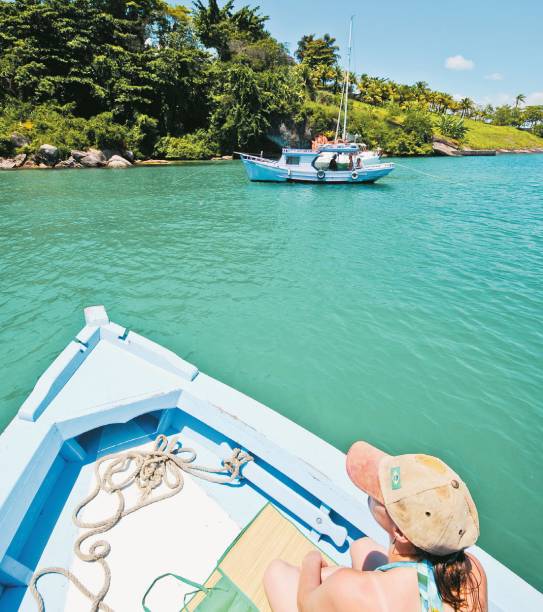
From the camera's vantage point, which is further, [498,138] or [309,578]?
[498,138]

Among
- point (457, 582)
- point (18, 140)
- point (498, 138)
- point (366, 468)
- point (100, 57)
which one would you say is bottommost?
point (457, 582)

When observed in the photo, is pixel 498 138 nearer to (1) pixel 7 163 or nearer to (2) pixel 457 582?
(1) pixel 7 163

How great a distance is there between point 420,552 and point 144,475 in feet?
7.50

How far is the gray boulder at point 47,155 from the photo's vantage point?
27203 millimetres

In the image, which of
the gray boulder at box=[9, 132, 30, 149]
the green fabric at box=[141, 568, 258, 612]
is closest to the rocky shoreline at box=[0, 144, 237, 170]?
the gray boulder at box=[9, 132, 30, 149]

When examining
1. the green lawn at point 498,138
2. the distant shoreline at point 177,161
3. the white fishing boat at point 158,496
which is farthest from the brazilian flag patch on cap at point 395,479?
the green lawn at point 498,138

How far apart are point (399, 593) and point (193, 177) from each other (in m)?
27.1

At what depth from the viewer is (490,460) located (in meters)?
4.22

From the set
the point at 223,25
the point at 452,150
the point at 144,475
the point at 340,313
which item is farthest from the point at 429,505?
the point at 452,150

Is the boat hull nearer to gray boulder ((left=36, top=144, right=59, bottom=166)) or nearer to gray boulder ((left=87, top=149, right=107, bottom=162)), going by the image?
gray boulder ((left=87, top=149, right=107, bottom=162))

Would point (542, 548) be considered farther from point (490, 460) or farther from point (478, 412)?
point (478, 412)

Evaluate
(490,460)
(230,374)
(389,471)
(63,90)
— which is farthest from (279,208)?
(63,90)

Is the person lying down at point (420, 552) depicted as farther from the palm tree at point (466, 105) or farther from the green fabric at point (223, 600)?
the palm tree at point (466, 105)

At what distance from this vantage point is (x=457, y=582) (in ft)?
4.04
